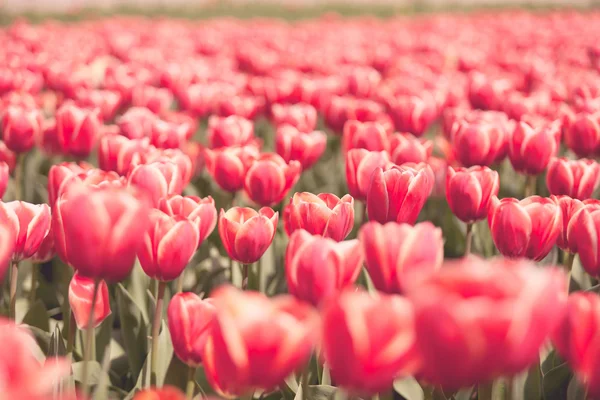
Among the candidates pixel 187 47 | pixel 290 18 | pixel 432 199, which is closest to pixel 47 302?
pixel 432 199

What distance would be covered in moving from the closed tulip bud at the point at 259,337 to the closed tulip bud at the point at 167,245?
55 centimetres

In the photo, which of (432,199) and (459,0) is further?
(459,0)

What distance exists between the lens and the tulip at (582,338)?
1021 mm

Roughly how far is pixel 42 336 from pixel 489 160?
171 centimetres

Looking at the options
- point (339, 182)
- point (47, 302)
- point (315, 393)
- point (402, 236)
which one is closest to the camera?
point (402, 236)

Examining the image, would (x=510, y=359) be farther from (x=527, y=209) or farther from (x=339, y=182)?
(x=339, y=182)

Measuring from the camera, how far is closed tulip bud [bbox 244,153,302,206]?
7.23 ft

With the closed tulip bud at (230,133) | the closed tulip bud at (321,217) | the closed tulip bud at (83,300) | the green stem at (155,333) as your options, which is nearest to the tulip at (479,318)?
the closed tulip bud at (321,217)

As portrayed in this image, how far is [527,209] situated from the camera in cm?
170

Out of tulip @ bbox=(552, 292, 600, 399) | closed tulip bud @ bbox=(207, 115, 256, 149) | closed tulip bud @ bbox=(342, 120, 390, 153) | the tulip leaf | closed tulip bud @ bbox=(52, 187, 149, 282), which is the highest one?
closed tulip bud @ bbox=(52, 187, 149, 282)

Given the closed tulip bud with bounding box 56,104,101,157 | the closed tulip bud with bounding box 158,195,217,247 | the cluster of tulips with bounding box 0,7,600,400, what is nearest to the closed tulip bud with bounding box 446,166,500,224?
the cluster of tulips with bounding box 0,7,600,400

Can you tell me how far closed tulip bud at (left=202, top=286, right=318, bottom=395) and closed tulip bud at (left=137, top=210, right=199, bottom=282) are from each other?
0.55 m

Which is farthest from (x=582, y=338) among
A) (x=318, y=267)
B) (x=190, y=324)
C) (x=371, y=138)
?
(x=371, y=138)

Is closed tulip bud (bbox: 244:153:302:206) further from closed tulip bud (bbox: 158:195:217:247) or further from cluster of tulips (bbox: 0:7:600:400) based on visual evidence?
closed tulip bud (bbox: 158:195:217:247)
